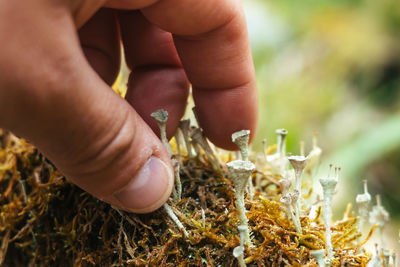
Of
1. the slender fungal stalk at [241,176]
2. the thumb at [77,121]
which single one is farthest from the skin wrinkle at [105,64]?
the slender fungal stalk at [241,176]

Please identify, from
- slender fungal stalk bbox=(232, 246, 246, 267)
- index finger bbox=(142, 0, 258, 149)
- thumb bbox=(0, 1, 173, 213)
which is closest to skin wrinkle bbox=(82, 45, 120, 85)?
index finger bbox=(142, 0, 258, 149)

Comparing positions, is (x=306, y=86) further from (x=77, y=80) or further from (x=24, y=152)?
(x=77, y=80)

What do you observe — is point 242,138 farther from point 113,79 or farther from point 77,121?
point 113,79

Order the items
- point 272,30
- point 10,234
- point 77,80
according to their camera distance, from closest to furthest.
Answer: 1. point 77,80
2. point 10,234
3. point 272,30

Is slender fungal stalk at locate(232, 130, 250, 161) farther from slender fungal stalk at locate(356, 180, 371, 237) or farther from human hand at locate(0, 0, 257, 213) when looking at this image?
slender fungal stalk at locate(356, 180, 371, 237)

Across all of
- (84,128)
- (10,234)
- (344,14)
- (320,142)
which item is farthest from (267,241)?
(344,14)

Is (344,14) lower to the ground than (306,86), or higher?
higher

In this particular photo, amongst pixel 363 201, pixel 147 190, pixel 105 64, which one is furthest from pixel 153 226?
pixel 105 64

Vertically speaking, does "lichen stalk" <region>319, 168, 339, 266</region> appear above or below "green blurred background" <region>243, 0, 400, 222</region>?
above
